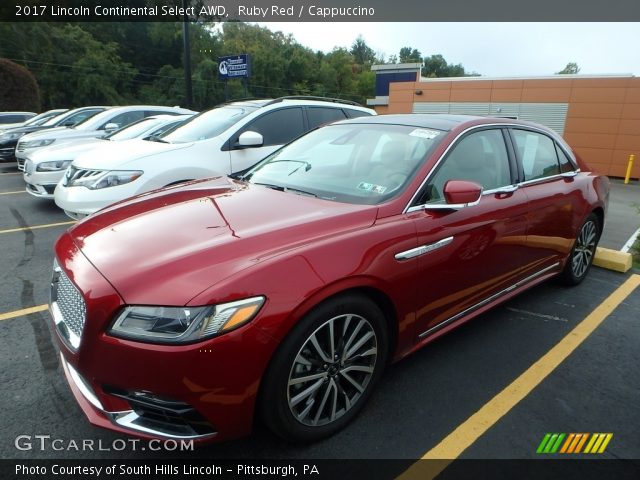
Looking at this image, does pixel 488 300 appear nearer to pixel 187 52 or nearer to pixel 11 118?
pixel 187 52

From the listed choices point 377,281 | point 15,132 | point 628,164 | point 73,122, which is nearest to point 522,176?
point 377,281

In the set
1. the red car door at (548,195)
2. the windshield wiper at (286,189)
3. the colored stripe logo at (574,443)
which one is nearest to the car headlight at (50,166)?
the windshield wiper at (286,189)

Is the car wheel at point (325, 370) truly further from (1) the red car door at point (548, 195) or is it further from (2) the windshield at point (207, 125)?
(2) the windshield at point (207, 125)

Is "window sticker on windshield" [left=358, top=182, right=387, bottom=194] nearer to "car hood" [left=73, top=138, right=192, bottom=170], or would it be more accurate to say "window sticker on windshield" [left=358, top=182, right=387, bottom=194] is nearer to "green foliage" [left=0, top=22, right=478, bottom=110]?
"car hood" [left=73, top=138, right=192, bottom=170]

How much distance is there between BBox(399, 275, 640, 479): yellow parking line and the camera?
220cm

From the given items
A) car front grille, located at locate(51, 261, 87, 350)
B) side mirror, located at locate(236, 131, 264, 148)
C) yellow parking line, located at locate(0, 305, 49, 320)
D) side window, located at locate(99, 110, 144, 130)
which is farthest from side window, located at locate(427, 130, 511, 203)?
side window, located at locate(99, 110, 144, 130)

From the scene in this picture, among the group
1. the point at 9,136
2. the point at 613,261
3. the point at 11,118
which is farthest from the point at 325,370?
the point at 11,118

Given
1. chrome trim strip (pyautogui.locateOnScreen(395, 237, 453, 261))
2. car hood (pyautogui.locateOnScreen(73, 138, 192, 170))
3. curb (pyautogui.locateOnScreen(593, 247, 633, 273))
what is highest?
car hood (pyautogui.locateOnScreen(73, 138, 192, 170))

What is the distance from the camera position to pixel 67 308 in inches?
83.5

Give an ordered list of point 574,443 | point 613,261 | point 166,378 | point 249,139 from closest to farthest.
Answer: point 166,378 → point 574,443 → point 613,261 → point 249,139

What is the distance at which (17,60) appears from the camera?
33719mm

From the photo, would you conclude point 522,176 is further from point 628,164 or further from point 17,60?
point 17,60

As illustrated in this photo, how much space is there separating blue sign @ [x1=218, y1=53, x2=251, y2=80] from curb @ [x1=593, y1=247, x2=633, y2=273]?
1843 cm

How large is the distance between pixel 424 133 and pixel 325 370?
1.77 meters
